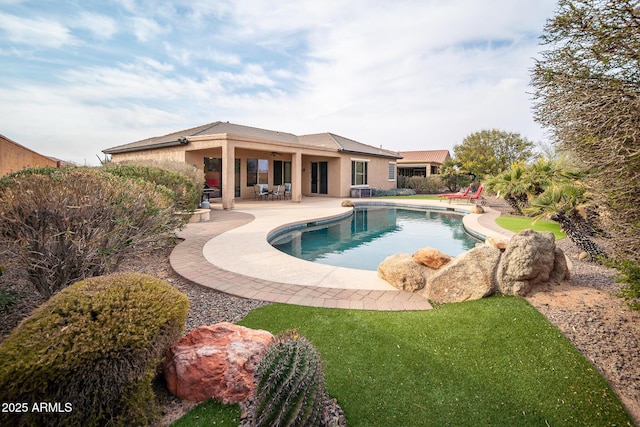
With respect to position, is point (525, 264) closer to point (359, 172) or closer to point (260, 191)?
point (260, 191)

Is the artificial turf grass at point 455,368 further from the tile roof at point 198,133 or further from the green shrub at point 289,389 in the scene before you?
the tile roof at point 198,133

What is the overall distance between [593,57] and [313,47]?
505 inches

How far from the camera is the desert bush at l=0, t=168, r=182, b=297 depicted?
374 centimetres

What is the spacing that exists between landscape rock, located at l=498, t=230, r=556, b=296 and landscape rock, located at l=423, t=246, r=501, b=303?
13cm

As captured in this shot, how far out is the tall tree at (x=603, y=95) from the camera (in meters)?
2.96

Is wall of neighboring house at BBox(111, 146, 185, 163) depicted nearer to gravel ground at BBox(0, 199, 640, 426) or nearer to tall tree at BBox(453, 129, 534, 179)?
gravel ground at BBox(0, 199, 640, 426)

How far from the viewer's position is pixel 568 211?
7.61 m

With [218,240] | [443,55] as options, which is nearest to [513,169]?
[443,55]

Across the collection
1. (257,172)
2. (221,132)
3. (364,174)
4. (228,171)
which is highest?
(221,132)

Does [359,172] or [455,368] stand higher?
[359,172]

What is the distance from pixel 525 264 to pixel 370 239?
267 inches

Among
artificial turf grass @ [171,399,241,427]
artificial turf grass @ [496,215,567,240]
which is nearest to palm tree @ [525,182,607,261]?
artificial turf grass @ [496,215,567,240]

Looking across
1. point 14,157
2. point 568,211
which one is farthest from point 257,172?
point 568,211

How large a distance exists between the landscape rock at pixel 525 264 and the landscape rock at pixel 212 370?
3705 millimetres
